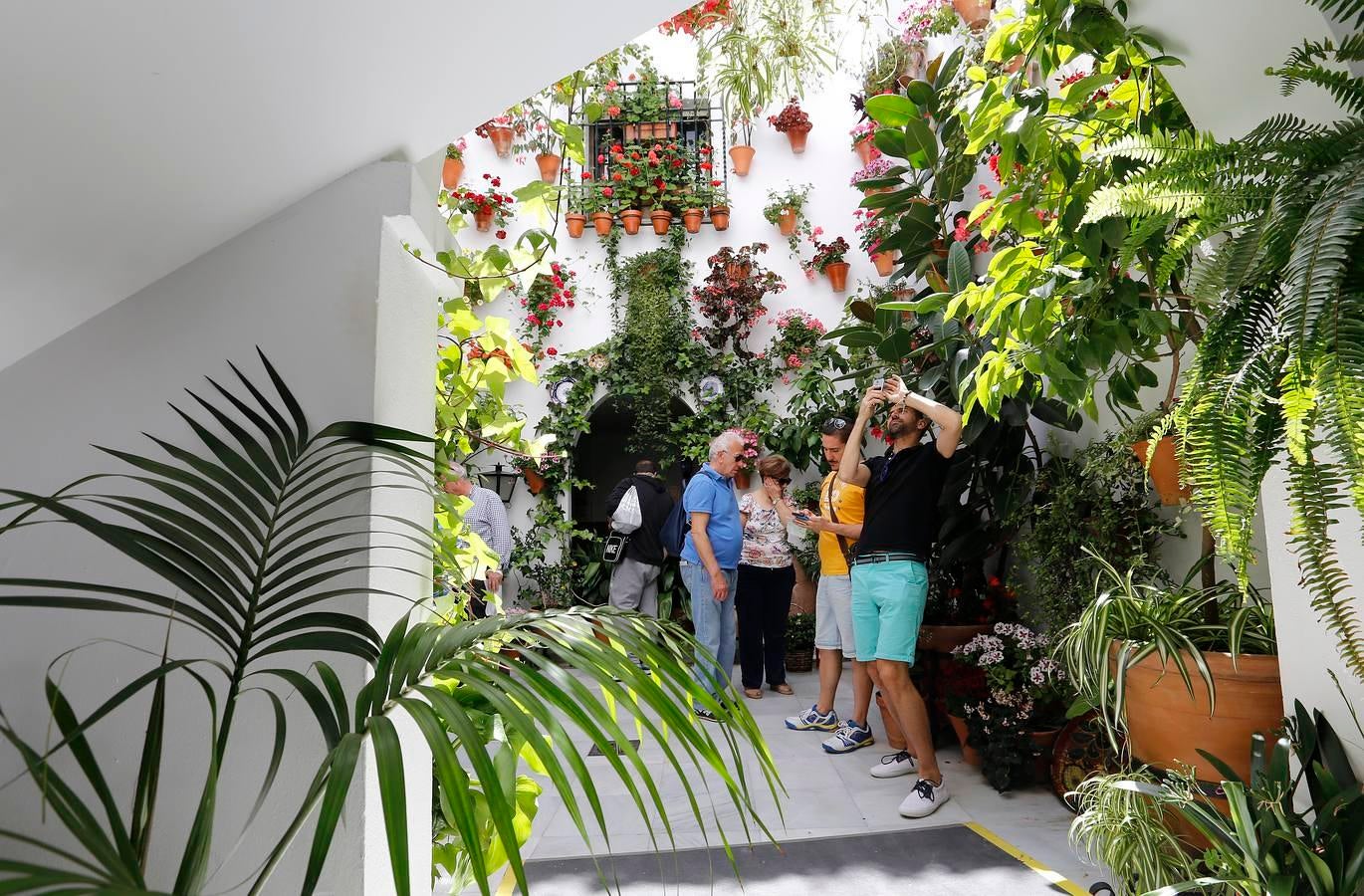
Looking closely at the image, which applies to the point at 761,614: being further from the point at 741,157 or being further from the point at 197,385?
the point at 197,385

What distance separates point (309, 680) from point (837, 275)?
19.7 feet

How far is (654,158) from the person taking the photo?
6676mm

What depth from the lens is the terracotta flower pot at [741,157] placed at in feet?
21.7

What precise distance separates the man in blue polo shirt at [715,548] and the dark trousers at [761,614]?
26 cm

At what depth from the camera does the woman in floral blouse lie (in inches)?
194

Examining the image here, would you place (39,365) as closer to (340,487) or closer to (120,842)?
(340,487)

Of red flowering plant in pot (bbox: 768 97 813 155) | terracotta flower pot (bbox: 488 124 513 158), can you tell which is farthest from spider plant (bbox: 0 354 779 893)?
red flowering plant in pot (bbox: 768 97 813 155)

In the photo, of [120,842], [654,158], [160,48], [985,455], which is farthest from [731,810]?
[654,158]

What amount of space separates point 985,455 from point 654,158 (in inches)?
162

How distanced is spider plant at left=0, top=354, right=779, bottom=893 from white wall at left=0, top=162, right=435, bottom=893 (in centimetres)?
2

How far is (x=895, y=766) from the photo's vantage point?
3.48 meters

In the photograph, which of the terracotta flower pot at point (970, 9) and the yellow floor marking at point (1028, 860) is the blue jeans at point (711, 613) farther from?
the terracotta flower pot at point (970, 9)

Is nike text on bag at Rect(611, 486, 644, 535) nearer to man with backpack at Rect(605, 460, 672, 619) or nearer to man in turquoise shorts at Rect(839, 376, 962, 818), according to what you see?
man with backpack at Rect(605, 460, 672, 619)

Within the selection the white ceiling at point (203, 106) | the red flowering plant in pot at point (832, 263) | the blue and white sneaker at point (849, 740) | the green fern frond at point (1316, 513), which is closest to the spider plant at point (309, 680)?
the white ceiling at point (203, 106)
